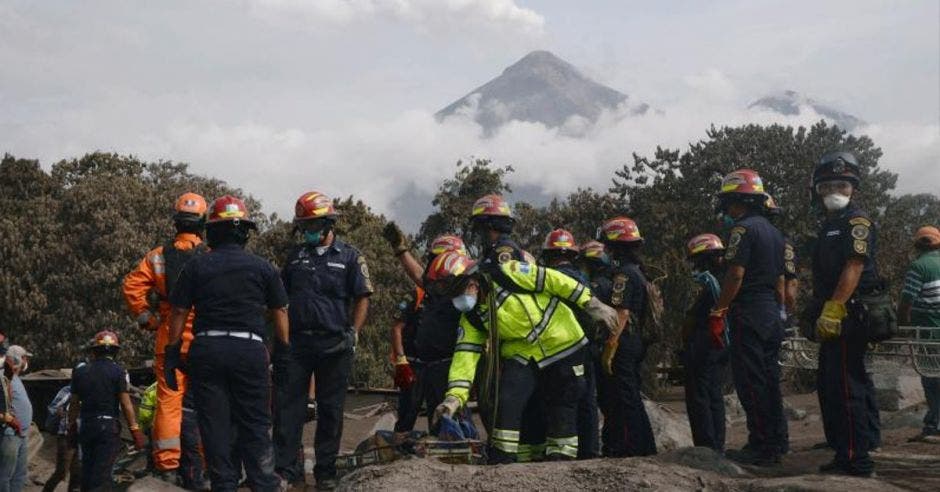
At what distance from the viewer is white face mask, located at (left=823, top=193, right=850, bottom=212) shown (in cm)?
679

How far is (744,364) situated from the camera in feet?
24.5

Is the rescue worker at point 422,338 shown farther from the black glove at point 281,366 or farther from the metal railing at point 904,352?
the metal railing at point 904,352

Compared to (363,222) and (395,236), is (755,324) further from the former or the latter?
(363,222)

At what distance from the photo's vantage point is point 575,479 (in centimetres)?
563

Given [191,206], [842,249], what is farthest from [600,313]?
[191,206]

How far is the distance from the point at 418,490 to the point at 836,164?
3373 mm

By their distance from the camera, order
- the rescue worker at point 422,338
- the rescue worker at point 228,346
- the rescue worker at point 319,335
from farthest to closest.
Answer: the rescue worker at point 422,338 → the rescue worker at point 319,335 → the rescue worker at point 228,346

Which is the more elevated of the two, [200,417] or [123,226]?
[123,226]

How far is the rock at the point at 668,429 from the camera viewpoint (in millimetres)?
11040

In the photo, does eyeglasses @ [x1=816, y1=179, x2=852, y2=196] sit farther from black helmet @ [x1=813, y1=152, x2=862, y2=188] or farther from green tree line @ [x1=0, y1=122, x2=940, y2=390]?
green tree line @ [x1=0, y1=122, x2=940, y2=390]

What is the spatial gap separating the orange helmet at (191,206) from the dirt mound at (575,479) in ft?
9.67

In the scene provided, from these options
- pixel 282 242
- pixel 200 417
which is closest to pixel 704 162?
pixel 282 242

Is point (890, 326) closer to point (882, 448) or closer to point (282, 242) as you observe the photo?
point (882, 448)

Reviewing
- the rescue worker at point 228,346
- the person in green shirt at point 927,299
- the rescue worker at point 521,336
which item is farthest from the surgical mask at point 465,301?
the person in green shirt at point 927,299
